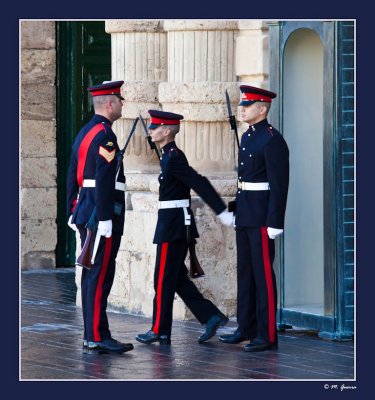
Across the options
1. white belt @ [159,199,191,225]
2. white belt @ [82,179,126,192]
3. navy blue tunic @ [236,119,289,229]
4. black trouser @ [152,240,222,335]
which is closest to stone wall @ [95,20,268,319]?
black trouser @ [152,240,222,335]

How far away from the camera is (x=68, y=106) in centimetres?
1575

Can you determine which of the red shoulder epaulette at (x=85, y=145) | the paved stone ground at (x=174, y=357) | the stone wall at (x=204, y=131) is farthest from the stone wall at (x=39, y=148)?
the red shoulder epaulette at (x=85, y=145)

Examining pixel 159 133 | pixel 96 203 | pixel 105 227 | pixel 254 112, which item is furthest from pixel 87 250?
pixel 254 112

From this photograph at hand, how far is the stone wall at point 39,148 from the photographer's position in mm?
15641

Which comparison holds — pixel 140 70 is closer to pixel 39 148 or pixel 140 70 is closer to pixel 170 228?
pixel 170 228

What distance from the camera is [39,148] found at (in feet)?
51.6

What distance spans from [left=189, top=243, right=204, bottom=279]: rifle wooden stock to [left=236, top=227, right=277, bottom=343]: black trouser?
36cm

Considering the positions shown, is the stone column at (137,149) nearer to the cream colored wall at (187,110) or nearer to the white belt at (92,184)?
the cream colored wall at (187,110)

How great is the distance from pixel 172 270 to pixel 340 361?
1.40m

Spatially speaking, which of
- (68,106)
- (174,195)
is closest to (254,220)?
(174,195)

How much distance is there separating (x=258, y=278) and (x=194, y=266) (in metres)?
0.58

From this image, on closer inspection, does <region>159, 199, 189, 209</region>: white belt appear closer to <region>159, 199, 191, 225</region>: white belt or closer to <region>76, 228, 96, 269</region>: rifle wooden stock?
<region>159, 199, 191, 225</region>: white belt

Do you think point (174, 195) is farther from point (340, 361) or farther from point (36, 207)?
point (36, 207)

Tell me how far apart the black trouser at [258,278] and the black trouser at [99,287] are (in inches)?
33.3
